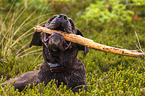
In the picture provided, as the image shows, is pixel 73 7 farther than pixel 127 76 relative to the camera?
Yes

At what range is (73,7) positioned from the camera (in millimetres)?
9398

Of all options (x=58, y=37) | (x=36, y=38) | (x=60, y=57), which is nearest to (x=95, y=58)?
(x=36, y=38)

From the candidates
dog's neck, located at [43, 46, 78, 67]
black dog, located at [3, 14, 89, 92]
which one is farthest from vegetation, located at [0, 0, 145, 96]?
dog's neck, located at [43, 46, 78, 67]

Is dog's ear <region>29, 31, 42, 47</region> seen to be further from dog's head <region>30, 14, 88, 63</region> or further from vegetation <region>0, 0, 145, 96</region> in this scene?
vegetation <region>0, 0, 145, 96</region>

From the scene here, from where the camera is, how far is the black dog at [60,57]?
279 centimetres

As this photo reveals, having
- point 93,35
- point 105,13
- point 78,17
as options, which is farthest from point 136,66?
point 78,17

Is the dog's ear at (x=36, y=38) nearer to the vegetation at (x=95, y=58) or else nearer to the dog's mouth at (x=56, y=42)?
the dog's mouth at (x=56, y=42)

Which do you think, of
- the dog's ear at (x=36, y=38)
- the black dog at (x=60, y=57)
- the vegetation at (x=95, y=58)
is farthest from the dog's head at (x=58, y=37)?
the vegetation at (x=95, y=58)

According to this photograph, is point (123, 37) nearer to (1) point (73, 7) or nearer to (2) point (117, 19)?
(2) point (117, 19)

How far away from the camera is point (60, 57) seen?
9.71 feet

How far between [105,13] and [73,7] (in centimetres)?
200

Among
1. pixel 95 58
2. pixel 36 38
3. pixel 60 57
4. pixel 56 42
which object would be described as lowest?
pixel 95 58

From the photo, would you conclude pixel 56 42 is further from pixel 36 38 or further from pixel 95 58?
pixel 95 58

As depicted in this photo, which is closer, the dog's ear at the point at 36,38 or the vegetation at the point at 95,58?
the dog's ear at the point at 36,38
